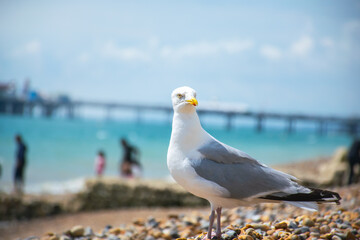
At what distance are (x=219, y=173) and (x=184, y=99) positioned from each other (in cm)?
57

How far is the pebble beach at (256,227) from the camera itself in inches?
128

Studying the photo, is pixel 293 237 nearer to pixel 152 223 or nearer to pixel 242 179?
pixel 242 179

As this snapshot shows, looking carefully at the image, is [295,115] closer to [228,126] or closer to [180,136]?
[228,126]

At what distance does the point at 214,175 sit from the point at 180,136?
37 cm

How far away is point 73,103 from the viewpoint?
69812 millimetres

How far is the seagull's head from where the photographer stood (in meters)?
2.86

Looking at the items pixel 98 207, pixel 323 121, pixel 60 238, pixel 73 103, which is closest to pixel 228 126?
pixel 323 121

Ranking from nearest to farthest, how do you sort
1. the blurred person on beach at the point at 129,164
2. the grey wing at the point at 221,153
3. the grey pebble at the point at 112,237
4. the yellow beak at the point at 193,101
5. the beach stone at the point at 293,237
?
1. the yellow beak at the point at 193,101
2. the grey wing at the point at 221,153
3. the beach stone at the point at 293,237
4. the grey pebble at the point at 112,237
5. the blurred person on beach at the point at 129,164

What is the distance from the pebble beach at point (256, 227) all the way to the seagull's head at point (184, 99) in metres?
→ 1.03

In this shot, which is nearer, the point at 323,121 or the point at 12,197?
the point at 12,197

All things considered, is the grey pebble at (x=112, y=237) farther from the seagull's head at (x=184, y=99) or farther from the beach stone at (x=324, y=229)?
the beach stone at (x=324, y=229)

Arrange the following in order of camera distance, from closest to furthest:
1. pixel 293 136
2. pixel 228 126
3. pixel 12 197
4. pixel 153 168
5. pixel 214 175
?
pixel 214 175
pixel 12 197
pixel 153 168
pixel 228 126
pixel 293 136

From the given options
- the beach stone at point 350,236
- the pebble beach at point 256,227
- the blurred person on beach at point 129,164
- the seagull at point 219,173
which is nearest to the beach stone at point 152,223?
the pebble beach at point 256,227

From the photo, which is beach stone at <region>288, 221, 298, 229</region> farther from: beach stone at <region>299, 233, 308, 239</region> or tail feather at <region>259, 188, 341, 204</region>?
tail feather at <region>259, 188, 341, 204</region>
